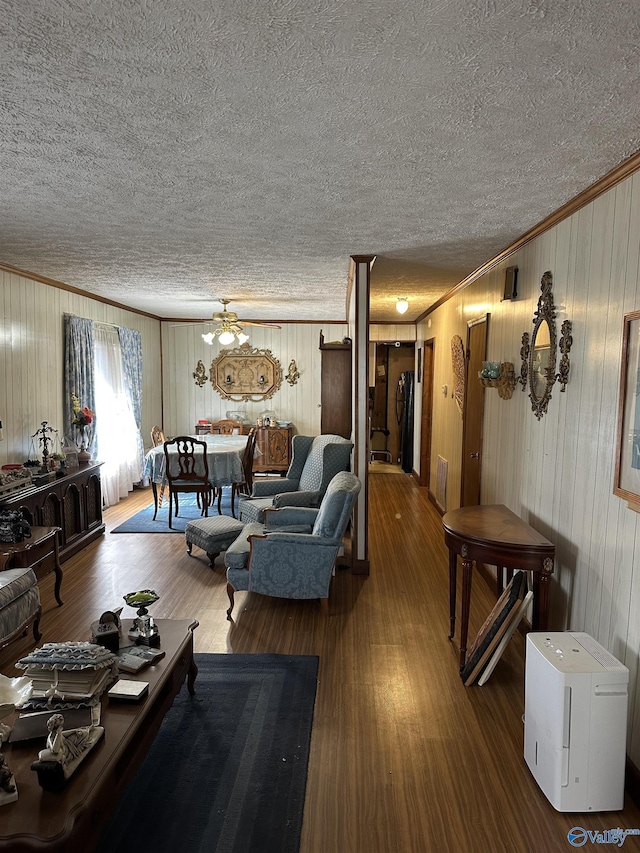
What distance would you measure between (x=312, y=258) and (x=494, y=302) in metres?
1.53

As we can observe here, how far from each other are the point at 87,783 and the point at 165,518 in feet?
16.0

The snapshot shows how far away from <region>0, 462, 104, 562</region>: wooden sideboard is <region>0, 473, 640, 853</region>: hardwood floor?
0.25 metres

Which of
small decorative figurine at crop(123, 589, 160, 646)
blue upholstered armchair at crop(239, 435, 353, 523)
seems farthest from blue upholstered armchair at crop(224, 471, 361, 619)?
small decorative figurine at crop(123, 589, 160, 646)

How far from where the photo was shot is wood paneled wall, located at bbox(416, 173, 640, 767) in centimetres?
235

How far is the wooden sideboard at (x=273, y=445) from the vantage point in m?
9.07

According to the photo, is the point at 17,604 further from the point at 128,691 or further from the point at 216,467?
the point at 216,467

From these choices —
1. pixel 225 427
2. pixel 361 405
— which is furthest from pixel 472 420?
pixel 225 427

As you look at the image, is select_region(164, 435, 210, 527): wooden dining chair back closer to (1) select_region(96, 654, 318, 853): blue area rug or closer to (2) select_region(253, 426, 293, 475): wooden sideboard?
(2) select_region(253, 426, 293, 475): wooden sideboard

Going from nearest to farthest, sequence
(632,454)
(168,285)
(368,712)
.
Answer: (632,454), (368,712), (168,285)

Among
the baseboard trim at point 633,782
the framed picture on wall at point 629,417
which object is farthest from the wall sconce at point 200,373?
the baseboard trim at point 633,782

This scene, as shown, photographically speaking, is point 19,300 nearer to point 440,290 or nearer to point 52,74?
point 52,74

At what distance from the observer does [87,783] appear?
1718 millimetres

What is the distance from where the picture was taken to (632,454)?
2283 mm

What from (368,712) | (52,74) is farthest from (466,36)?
(368,712)
